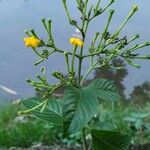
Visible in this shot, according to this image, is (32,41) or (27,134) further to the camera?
(27,134)

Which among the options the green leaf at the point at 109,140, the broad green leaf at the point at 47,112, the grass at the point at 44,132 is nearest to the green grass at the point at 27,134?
the grass at the point at 44,132

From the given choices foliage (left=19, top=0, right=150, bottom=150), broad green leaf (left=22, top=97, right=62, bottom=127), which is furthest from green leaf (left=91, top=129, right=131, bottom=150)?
broad green leaf (left=22, top=97, right=62, bottom=127)

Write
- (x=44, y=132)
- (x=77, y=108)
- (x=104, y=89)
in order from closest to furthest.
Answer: (x=77, y=108) < (x=104, y=89) < (x=44, y=132)

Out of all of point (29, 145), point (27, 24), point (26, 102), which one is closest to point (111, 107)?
point (29, 145)

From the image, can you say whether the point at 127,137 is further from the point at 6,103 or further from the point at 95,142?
the point at 6,103

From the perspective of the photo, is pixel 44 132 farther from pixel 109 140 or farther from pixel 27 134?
pixel 109 140

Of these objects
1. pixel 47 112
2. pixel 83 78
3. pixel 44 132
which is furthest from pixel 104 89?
pixel 44 132
